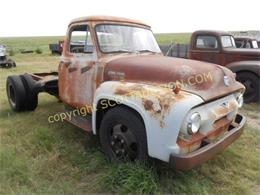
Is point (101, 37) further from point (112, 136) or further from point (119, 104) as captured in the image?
point (112, 136)

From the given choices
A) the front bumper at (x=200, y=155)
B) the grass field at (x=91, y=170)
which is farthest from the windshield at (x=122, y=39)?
the front bumper at (x=200, y=155)

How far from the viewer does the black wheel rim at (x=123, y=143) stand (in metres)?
3.41

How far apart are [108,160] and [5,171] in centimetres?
128

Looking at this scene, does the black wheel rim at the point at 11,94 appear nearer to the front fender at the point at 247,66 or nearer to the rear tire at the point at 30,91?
the rear tire at the point at 30,91

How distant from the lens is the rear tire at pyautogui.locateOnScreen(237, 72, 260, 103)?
757 centimetres

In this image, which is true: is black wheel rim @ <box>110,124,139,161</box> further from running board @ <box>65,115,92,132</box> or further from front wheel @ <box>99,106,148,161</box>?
running board @ <box>65,115,92,132</box>

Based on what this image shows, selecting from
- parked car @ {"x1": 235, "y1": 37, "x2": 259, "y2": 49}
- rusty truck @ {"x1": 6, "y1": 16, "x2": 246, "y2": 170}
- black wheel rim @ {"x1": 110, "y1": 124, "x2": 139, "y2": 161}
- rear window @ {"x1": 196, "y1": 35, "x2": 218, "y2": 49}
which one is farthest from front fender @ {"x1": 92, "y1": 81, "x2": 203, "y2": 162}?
parked car @ {"x1": 235, "y1": 37, "x2": 259, "y2": 49}

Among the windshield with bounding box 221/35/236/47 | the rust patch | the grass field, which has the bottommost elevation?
the grass field

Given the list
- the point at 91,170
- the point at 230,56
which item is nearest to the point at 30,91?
the point at 91,170

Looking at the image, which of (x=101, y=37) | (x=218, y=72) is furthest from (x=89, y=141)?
(x=218, y=72)

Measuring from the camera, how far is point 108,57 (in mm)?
4094

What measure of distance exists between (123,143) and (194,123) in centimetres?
92

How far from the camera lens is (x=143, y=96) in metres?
3.17

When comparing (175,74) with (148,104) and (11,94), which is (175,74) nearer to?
(148,104)
